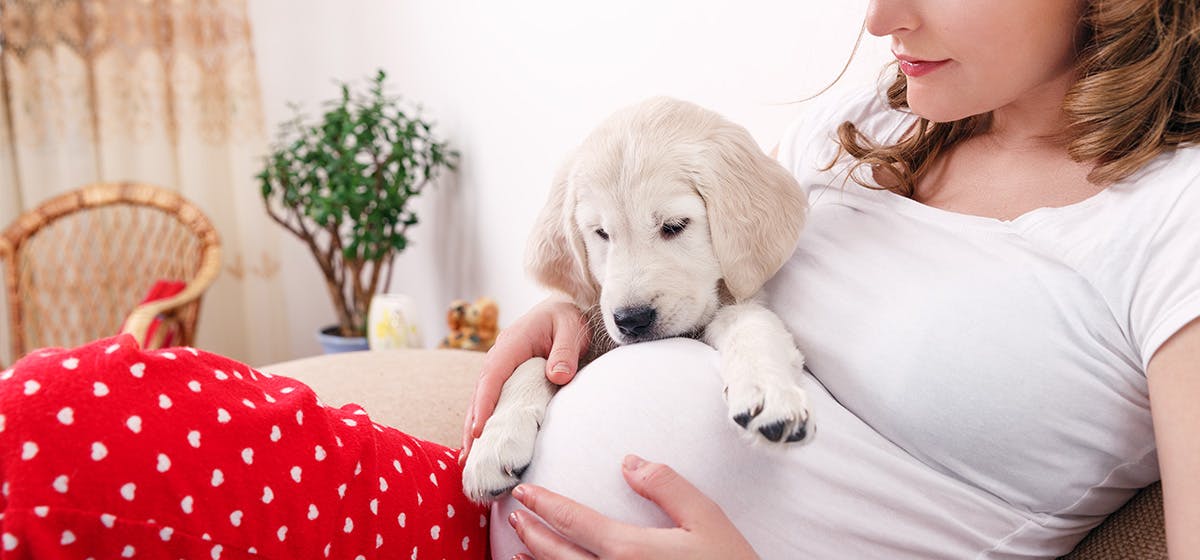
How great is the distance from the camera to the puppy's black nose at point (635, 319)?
42.6 inches

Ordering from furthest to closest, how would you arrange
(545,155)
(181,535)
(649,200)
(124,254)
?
(124,254) < (545,155) < (649,200) < (181,535)

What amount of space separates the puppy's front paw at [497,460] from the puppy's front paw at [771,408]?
257 mm

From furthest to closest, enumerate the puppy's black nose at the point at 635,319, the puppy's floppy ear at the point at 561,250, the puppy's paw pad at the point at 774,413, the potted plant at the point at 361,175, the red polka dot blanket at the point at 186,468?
1. the potted plant at the point at 361,175
2. the puppy's floppy ear at the point at 561,250
3. the puppy's black nose at the point at 635,319
4. the puppy's paw pad at the point at 774,413
5. the red polka dot blanket at the point at 186,468

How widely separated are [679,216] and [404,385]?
2.06 ft

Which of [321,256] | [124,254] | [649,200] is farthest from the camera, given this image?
[124,254]

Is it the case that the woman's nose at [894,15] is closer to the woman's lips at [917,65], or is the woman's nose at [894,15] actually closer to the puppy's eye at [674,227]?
the woman's lips at [917,65]

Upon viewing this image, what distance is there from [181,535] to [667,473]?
0.45m

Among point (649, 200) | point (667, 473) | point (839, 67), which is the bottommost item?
point (667, 473)

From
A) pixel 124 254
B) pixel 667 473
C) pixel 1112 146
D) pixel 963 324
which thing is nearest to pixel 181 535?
pixel 667 473

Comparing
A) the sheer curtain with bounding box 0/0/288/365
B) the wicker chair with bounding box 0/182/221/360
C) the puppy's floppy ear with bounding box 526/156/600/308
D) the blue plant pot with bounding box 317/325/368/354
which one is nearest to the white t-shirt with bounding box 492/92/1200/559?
the puppy's floppy ear with bounding box 526/156/600/308

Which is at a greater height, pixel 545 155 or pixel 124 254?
pixel 545 155

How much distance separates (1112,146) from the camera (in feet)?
2.99

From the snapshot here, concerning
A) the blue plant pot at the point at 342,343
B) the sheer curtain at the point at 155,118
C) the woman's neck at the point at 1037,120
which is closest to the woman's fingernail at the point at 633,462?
the woman's neck at the point at 1037,120

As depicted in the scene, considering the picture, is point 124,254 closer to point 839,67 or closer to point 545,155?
point 545,155
